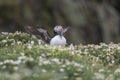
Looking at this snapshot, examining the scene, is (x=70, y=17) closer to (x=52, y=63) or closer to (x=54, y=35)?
(x=54, y=35)

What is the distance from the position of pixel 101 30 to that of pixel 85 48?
11.6 metres

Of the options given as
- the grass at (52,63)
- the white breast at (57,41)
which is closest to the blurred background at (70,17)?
the white breast at (57,41)

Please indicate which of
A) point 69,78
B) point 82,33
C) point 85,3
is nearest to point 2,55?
point 69,78

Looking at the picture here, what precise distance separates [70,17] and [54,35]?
9568 millimetres

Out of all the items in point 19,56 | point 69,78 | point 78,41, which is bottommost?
point 69,78

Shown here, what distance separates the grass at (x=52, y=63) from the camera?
468 inches

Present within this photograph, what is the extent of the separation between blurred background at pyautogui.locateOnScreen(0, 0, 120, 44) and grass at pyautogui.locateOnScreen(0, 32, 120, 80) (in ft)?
27.1

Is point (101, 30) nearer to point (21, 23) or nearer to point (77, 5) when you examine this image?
point (77, 5)

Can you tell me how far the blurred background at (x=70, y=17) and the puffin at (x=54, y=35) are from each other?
5.75 m

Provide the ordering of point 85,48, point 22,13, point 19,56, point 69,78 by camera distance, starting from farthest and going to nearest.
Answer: point 22,13
point 85,48
point 19,56
point 69,78

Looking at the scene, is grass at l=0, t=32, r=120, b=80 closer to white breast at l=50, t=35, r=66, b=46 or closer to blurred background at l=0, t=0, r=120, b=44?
white breast at l=50, t=35, r=66, b=46

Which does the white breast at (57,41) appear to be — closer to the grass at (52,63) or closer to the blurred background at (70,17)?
the grass at (52,63)

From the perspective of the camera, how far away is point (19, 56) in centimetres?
1428

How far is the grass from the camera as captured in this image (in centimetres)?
1190
